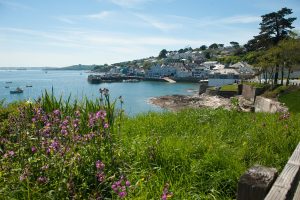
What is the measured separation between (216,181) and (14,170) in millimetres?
2238

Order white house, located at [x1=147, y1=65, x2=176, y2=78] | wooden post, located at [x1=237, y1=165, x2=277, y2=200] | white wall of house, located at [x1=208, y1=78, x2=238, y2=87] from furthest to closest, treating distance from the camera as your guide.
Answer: white house, located at [x1=147, y1=65, x2=176, y2=78], white wall of house, located at [x1=208, y1=78, x2=238, y2=87], wooden post, located at [x1=237, y1=165, x2=277, y2=200]

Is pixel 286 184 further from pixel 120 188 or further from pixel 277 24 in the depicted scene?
pixel 277 24

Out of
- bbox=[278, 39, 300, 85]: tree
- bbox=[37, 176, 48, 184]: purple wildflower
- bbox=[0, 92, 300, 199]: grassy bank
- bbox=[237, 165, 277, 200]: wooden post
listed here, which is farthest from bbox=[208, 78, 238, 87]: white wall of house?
bbox=[237, 165, 277, 200]: wooden post

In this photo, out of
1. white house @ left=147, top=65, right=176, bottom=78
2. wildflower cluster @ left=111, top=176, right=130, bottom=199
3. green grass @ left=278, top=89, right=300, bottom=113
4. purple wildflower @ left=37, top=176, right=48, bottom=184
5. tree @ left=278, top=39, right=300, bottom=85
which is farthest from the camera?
white house @ left=147, top=65, right=176, bottom=78

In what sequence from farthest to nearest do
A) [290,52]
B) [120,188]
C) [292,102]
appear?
[290,52], [292,102], [120,188]

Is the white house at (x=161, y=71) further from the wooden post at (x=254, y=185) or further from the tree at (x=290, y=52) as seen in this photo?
the wooden post at (x=254, y=185)

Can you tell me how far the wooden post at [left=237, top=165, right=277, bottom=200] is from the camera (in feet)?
6.57

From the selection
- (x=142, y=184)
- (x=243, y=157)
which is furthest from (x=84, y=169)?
(x=243, y=157)

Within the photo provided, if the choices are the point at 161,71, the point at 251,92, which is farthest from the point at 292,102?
the point at 161,71

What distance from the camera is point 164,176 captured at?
161 inches

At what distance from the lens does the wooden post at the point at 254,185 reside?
78.9 inches

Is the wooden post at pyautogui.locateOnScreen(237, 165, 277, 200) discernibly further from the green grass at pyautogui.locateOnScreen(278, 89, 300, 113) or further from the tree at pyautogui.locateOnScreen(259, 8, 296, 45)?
the tree at pyautogui.locateOnScreen(259, 8, 296, 45)

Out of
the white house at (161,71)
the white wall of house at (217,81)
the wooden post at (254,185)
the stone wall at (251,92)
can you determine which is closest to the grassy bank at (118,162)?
the wooden post at (254,185)

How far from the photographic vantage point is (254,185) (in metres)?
2.02
